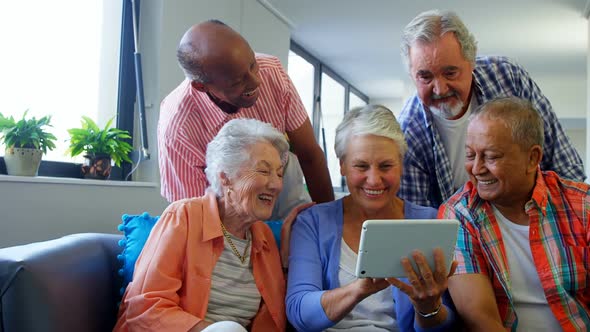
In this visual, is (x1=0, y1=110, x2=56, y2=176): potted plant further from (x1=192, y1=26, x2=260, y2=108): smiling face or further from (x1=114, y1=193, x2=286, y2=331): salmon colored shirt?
(x1=114, y1=193, x2=286, y2=331): salmon colored shirt

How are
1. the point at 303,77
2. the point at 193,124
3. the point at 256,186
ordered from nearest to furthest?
the point at 256,186 → the point at 193,124 → the point at 303,77

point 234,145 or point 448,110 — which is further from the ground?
point 448,110

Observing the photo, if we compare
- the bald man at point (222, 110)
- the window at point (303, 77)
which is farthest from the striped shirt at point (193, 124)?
A: the window at point (303, 77)

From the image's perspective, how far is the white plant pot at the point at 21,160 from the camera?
9.00ft

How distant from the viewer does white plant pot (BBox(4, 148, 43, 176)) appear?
2.74 meters

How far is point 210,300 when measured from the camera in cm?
158

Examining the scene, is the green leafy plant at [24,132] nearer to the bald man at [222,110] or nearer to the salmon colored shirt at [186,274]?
the bald man at [222,110]

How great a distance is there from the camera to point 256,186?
1.65 m

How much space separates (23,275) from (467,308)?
3.64 ft

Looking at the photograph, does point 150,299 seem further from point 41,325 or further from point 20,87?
point 20,87

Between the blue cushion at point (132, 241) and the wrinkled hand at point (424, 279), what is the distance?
0.79m

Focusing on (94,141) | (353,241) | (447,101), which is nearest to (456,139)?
(447,101)

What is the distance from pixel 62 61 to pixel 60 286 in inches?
94.1

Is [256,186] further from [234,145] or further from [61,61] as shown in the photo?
[61,61]
